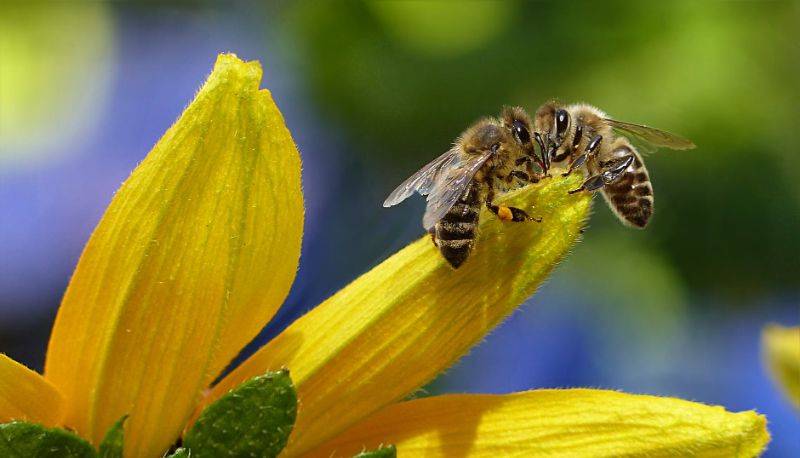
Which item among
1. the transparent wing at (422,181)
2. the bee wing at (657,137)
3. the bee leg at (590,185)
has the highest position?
the bee wing at (657,137)

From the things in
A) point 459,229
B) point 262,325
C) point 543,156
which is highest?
point 543,156

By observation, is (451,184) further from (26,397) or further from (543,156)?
(26,397)

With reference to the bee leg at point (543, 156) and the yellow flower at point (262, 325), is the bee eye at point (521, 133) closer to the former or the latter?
the bee leg at point (543, 156)

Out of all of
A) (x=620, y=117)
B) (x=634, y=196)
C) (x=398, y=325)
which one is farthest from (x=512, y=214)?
(x=620, y=117)

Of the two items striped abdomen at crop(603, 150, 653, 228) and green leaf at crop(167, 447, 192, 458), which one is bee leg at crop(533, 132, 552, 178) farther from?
green leaf at crop(167, 447, 192, 458)

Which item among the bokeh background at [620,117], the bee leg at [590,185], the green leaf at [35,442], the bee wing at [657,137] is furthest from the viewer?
the bokeh background at [620,117]

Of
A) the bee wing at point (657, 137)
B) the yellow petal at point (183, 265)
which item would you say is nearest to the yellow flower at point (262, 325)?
the yellow petal at point (183, 265)

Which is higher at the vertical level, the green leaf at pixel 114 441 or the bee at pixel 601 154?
the bee at pixel 601 154
